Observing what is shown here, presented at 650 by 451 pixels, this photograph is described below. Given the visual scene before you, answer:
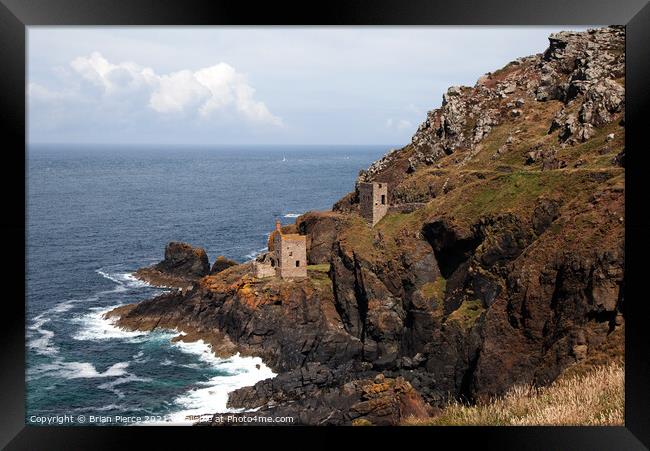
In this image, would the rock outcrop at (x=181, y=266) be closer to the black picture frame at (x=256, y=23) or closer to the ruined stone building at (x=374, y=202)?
the ruined stone building at (x=374, y=202)

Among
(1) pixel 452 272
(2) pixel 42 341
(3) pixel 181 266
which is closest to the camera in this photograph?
(1) pixel 452 272

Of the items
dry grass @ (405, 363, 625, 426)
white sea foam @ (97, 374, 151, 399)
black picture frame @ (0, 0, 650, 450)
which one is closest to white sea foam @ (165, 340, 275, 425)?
white sea foam @ (97, 374, 151, 399)

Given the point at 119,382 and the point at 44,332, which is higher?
the point at 44,332

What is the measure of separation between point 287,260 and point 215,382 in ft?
41.6

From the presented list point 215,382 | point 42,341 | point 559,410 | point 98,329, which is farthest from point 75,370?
point 559,410

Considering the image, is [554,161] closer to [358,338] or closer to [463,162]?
[463,162]

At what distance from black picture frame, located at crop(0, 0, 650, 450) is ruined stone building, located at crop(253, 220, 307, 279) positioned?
1611 inches

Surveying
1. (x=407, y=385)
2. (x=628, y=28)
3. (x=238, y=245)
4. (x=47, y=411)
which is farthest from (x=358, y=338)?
(x=238, y=245)

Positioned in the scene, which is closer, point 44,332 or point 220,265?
point 44,332

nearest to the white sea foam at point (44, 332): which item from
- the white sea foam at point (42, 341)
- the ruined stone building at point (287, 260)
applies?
the white sea foam at point (42, 341)

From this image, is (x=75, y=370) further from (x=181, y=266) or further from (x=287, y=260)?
(x=181, y=266)

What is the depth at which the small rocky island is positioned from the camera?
1624 inches

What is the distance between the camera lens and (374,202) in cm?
6159

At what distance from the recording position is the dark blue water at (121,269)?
49.6 m
